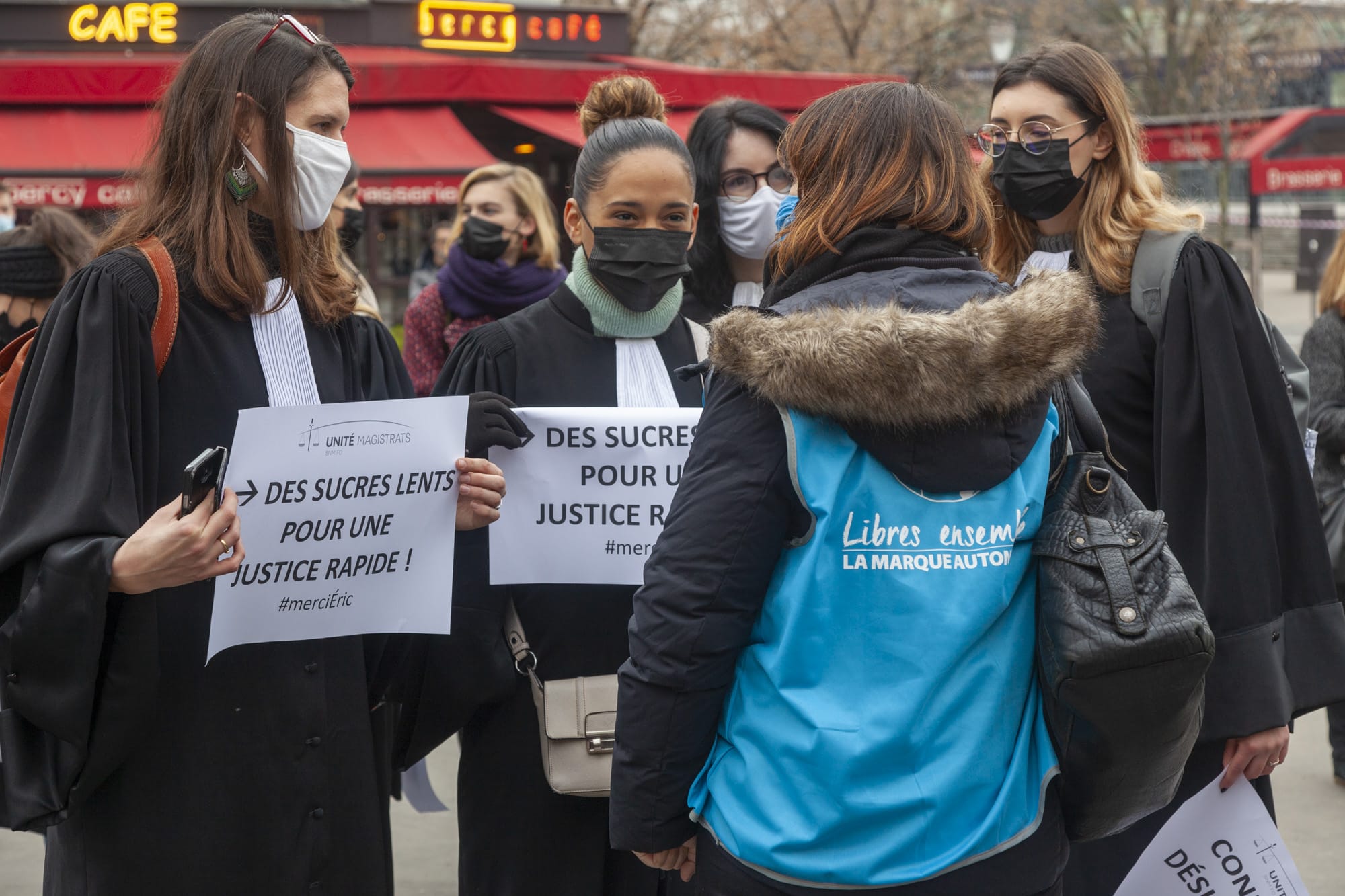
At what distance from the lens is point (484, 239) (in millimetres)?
5711

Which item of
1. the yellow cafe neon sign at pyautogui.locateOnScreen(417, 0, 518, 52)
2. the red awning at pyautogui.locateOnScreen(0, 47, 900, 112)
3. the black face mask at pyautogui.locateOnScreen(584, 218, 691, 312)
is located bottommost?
the black face mask at pyautogui.locateOnScreen(584, 218, 691, 312)

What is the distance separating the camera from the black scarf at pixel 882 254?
2.02 metres

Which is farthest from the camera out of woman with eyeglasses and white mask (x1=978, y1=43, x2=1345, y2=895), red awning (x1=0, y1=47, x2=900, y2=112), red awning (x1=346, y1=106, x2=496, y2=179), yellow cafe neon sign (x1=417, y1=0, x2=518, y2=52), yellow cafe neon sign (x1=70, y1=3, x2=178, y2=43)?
yellow cafe neon sign (x1=417, y1=0, x2=518, y2=52)

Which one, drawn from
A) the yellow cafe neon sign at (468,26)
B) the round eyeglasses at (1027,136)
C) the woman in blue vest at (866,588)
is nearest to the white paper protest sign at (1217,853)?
the woman in blue vest at (866,588)

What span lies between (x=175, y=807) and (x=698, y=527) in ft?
3.39

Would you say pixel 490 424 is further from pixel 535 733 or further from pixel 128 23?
pixel 128 23

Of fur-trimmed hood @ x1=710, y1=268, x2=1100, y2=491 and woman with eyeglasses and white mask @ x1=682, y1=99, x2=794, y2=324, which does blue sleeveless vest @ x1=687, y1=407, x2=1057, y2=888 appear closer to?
fur-trimmed hood @ x1=710, y1=268, x2=1100, y2=491

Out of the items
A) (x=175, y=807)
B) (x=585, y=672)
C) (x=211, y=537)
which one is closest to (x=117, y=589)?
(x=211, y=537)

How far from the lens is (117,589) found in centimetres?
208

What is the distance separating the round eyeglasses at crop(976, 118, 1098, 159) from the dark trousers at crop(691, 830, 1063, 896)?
170 cm

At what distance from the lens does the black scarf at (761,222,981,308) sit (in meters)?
2.02

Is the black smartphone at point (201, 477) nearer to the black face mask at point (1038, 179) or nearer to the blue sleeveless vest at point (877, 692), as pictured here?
the blue sleeveless vest at point (877, 692)

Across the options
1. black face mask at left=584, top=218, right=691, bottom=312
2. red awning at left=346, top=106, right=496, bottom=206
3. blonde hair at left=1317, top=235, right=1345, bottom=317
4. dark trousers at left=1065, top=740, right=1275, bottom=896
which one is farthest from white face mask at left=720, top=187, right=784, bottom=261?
red awning at left=346, top=106, right=496, bottom=206

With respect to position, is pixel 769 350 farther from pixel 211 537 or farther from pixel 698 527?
pixel 211 537
